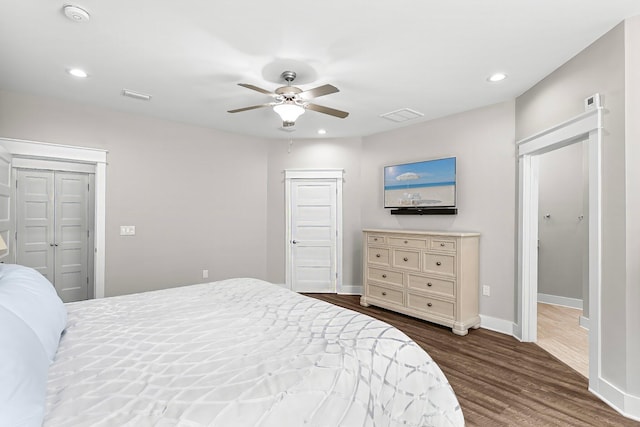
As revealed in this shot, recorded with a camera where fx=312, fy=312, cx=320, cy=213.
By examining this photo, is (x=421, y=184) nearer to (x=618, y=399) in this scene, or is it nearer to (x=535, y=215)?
(x=535, y=215)

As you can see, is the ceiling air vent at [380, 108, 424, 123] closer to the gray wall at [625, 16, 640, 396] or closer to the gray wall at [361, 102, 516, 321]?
the gray wall at [361, 102, 516, 321]

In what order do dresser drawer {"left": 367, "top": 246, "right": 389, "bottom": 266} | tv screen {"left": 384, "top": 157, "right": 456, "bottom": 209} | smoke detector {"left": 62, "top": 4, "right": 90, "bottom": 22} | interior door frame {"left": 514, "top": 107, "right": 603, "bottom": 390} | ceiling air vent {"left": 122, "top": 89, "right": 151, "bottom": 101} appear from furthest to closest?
dresser drawer {"left": 367, "top": 246, "right": 389, "bottom": 266} → tv screen {"left": 384, "top": 157, "right": 456, "bottom": 209} → ceiling air vent {"left": 122, "top": 89, "right": 151, "bottom": 101} → interior door frame {"left": 514, "top": 107, "right": 603, "bottom": 390} → smoke detector {"left": 62, "top": 4, "right": 90, "bottom": 22}

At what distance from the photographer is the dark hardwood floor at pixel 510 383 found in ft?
6.53

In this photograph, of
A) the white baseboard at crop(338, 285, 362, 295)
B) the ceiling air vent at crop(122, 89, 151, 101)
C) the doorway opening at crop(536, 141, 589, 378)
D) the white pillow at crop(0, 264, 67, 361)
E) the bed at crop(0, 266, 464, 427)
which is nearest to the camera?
the bed at crop(0, 266, 464, 427)

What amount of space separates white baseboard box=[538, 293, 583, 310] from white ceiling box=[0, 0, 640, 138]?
3.16m

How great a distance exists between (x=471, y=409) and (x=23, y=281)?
2.69m

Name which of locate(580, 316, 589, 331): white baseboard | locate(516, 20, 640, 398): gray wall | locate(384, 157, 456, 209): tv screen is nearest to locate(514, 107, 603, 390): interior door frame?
locate(516, 20, 640, 398): gray wall

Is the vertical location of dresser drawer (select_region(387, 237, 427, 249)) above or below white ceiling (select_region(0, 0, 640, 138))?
below

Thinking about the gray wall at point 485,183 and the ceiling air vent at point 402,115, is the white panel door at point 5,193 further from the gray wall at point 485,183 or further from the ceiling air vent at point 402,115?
the gray wall at point 485,183

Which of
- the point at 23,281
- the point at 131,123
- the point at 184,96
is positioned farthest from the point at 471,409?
the point at 131,123

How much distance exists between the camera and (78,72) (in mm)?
2873

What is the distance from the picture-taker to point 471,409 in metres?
2.07

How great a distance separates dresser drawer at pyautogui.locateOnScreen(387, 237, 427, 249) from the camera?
12.4 feet

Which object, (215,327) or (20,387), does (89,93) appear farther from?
(20,387)
